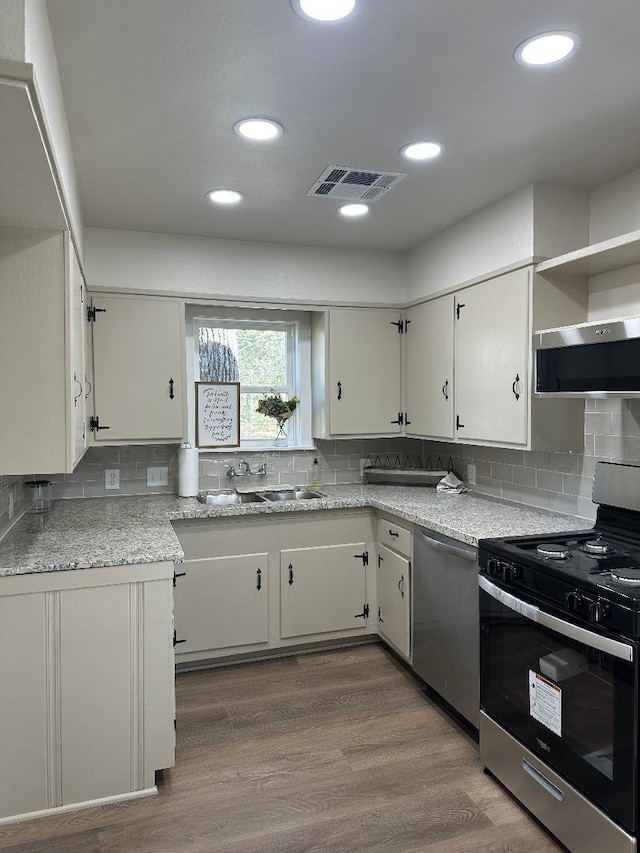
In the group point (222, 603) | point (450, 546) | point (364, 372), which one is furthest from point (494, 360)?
point (222, 603)

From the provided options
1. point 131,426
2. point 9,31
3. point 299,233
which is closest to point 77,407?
point 131,426

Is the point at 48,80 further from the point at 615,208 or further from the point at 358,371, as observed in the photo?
the point at 358,371

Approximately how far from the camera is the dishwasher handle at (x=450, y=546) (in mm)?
2484

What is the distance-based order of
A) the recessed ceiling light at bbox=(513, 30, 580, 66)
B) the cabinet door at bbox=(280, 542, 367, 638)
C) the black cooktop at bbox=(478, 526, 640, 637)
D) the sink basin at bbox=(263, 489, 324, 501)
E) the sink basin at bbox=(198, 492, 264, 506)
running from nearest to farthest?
the recessed ceiling light at bbox=(513, 30, 580, 66)
the black cooktop at bbox=(478, 526, 640, 637)
the cabinet door at bbox=(280, 542, 367, 638)
the sink basin at bbox=(198, 492, 264, 506)
the sink basin at bbox=(263, 489, 324, 501)

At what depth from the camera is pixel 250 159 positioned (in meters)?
2.41

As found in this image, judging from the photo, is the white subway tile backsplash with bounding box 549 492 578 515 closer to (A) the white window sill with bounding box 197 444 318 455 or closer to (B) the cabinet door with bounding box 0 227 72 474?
(A) the white window sill with bounding box 197 444 318 455

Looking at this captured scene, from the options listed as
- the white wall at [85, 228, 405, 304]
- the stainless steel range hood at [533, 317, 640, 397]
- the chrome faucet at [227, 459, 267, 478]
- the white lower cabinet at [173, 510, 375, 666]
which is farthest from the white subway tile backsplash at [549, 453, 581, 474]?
the chrome faucet at [227, 459, 267, 478]

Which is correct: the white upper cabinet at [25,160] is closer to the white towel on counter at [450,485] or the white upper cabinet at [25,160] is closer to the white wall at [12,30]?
the white wall at [12,30]

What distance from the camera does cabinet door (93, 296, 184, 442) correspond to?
130 inches

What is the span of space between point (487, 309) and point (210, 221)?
4.95ft

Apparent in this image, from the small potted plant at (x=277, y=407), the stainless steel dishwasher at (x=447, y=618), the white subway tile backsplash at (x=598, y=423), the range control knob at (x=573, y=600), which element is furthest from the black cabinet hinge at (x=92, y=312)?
the range control knob at (x=573, y=600)

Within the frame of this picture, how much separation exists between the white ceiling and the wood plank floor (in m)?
2.41

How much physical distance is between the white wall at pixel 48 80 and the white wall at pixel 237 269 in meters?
1.16

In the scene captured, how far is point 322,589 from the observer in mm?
3426
